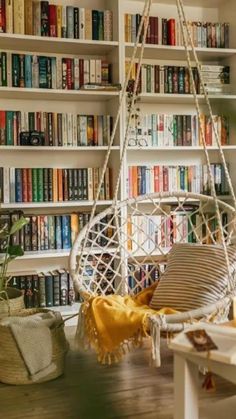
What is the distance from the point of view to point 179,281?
2.41 meters

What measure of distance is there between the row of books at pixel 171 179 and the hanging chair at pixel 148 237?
0.43 ft

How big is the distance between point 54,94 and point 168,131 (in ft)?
2.69

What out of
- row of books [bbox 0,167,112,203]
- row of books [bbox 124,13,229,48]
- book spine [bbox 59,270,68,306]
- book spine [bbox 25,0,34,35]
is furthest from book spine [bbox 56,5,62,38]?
book spine [bbox 59,270,68,306]

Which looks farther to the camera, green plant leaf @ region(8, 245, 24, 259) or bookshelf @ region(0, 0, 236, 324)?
bookshelf @ region(0, 0, 236, 324)

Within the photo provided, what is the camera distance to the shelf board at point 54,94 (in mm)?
3076

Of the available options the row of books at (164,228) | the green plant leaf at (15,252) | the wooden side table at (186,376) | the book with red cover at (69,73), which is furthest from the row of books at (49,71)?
the wooden side table at (186,376)

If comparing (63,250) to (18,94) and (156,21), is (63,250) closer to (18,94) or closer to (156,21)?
(18,94)

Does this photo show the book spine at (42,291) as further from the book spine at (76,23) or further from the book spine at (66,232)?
the book spine at (76,23)

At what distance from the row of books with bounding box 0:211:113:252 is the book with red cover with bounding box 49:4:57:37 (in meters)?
1.15

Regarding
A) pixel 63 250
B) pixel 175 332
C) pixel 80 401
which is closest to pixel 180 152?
pixel 63 250

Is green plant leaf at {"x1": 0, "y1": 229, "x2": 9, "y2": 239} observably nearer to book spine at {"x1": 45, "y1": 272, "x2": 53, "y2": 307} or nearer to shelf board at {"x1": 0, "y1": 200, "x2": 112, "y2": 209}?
shelf board at {"x1": 0, "y1": 200, "x2": 112, "y2": 209}

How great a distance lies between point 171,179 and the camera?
3496 mm

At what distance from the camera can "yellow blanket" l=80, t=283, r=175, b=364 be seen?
2.09 meters

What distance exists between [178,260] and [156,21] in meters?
1.73
